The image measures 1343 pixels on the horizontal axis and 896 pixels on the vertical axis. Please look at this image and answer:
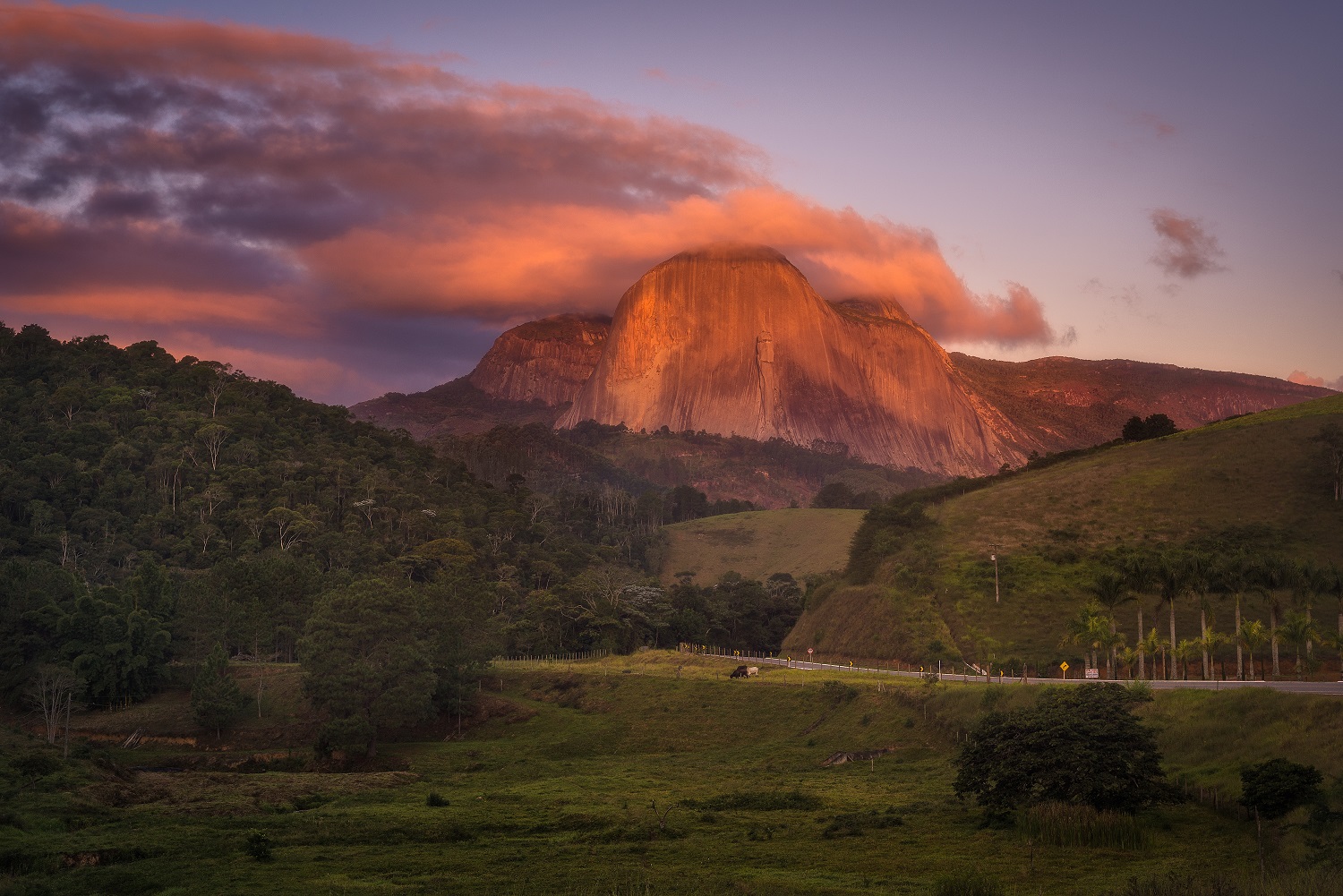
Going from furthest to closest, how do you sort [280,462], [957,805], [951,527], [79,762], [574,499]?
1. [574,499]
2. [280,462]
3. [951,527]
4. [79,762]
5. [957,805]

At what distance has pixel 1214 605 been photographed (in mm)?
79375

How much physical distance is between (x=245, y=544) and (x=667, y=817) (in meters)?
83.7

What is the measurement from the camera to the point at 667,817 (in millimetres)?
43250

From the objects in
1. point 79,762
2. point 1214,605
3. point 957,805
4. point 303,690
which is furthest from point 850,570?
point 79,762

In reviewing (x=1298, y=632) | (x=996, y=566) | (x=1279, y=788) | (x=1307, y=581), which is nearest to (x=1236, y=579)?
(x=1307, y=581)

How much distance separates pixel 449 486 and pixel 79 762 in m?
112

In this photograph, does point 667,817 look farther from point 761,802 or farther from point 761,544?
point 761,544

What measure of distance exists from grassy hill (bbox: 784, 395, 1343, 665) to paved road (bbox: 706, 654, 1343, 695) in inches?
147

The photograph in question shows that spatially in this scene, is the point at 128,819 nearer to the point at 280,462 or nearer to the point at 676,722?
the point at 676,722

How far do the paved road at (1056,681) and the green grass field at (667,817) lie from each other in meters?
4.95

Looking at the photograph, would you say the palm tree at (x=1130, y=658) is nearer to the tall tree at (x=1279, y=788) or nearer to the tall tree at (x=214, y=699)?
the tall tree at (x=1279, y=788)

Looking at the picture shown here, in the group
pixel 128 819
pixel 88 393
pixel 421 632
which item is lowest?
pixel 128 819

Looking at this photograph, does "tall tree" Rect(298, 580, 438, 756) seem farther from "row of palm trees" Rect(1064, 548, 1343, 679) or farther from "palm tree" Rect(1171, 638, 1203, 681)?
"palm tree" Rect(1171, 638, 1203, 681)

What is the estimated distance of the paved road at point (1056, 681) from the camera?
155 feet
